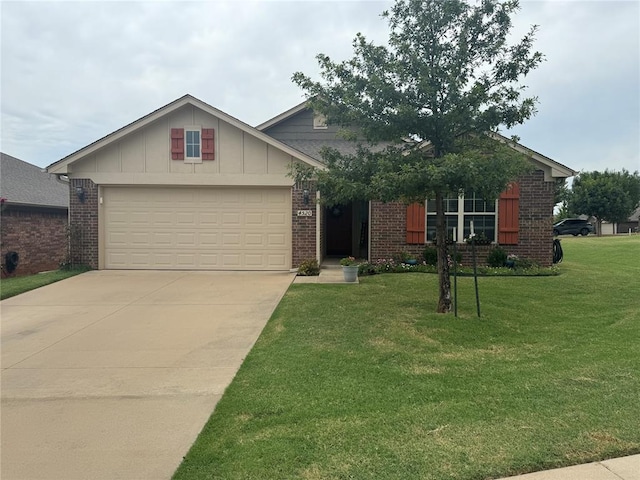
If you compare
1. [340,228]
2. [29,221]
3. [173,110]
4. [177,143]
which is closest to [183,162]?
[177,143]

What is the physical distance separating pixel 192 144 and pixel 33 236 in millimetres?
7331

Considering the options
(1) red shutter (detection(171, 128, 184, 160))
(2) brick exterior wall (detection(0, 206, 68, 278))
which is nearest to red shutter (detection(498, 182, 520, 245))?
(1) red shutter (detection(171, 128, 184, 160))

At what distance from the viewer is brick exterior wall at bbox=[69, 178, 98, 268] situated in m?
12.1

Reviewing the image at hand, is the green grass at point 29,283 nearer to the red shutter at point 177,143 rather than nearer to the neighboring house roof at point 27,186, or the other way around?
the neighboring house roof at point 27,186

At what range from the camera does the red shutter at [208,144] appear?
11.9 metres

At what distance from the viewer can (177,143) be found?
11.9 meters

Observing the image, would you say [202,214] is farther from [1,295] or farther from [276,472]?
[276,472]

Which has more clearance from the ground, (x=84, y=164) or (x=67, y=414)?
(x=84, y=164)

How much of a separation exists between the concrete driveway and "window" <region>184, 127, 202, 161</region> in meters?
3.98

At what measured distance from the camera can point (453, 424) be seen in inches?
134

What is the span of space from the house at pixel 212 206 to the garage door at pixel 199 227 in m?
0.03

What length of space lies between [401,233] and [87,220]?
8645 mm

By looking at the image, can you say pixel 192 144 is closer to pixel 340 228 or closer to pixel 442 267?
pixel 340 228

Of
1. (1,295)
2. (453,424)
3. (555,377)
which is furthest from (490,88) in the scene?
(1,295)
